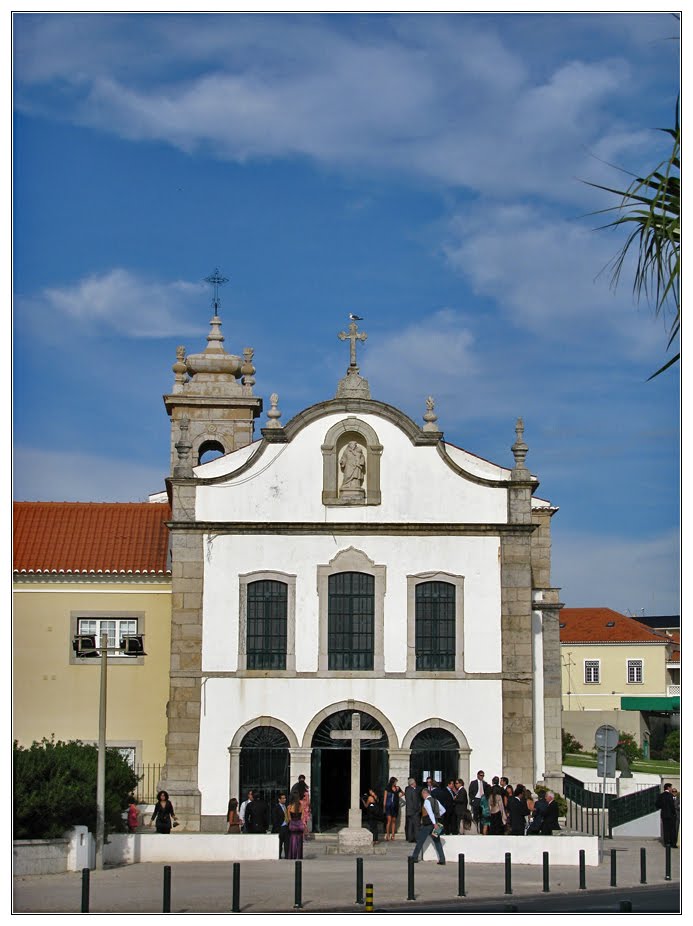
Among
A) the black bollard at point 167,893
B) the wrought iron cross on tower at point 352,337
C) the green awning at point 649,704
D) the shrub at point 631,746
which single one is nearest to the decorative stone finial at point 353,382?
the wrought iron cross on tower at point 352,337

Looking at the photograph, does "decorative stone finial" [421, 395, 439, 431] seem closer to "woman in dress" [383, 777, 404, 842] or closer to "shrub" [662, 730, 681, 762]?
"woman in dress" [383, 777, 404, 842]

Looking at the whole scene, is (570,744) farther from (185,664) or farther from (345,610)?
(185,664)

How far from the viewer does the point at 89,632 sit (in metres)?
34.8

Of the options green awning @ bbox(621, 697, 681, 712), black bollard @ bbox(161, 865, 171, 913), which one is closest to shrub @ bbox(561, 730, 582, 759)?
green awning @ bbox(621, 697, 681, 712)

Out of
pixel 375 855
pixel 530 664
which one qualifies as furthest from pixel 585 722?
pixel 375 855

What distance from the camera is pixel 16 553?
35.6 metres

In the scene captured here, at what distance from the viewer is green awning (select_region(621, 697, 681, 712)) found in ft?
219

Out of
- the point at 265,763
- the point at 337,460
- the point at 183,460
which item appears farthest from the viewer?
the point at 183,460

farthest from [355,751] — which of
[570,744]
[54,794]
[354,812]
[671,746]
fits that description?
[671,746]

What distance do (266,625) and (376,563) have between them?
9.22 ft

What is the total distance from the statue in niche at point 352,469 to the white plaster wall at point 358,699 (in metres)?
4.33

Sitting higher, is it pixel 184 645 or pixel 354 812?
pixel 184 645

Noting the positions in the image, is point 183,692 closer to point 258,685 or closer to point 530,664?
point 258,685

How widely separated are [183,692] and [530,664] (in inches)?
301
